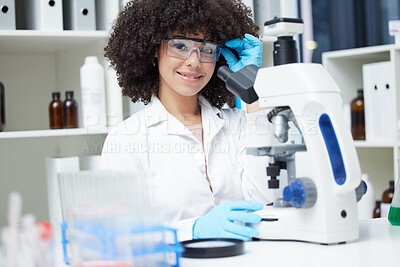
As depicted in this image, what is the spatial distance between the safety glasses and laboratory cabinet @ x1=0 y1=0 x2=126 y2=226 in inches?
18.1

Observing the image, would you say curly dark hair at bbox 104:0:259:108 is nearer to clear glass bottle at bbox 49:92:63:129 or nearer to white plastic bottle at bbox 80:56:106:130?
white plastic bottle at bbox 80:56:106:130

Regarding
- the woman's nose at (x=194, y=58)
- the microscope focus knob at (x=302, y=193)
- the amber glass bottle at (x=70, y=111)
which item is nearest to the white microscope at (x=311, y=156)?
the microscope focus knob at (x=302, y=193)

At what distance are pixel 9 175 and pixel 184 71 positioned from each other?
100 cm

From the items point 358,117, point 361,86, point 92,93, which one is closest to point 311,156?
point 92,93

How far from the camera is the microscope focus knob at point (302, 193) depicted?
1.03 meters

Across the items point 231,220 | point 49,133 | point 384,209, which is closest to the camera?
point 231,220

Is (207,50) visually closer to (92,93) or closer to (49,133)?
(92,93)

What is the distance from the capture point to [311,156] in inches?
40.8

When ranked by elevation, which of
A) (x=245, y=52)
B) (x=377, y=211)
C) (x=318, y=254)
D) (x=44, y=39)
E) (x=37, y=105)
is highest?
(x=44, y=39)

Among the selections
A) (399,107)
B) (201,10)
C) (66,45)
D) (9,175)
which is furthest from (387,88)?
(9,175)

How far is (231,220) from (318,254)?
0.22m

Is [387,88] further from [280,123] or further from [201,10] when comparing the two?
[280,123]

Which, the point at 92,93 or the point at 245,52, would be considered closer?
the point at 245,52

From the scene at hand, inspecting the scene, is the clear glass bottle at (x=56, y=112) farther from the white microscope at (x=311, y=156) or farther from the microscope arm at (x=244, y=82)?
the white microscope at (x=311, y=156)
